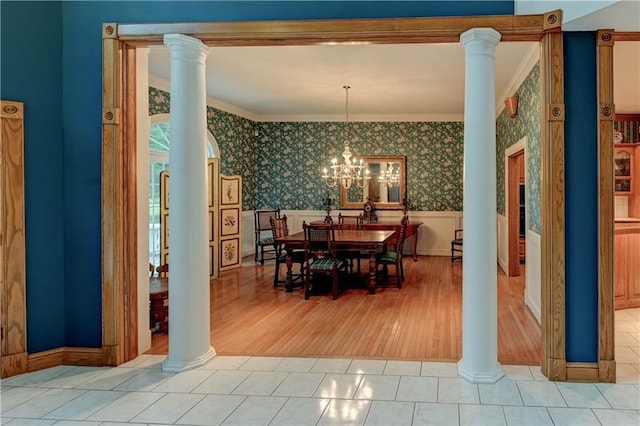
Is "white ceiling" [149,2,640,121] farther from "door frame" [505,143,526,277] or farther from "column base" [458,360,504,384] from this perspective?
"column base" [458,360,504,384]

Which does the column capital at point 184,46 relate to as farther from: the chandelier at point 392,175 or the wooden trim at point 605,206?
the chandelier at point 392,175

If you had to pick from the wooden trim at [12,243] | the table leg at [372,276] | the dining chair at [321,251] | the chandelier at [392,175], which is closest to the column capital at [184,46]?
the wooden trim at [12,243]

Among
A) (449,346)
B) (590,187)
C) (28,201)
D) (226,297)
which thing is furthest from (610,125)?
(226,297)

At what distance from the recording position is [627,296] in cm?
498

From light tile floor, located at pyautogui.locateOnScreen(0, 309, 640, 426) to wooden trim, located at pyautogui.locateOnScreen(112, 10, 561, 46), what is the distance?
2.27 meters

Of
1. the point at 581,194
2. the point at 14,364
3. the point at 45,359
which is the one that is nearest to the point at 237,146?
the point at 45,359

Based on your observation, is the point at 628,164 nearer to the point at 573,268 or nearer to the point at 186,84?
the point at 573,268

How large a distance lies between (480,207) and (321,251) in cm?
280

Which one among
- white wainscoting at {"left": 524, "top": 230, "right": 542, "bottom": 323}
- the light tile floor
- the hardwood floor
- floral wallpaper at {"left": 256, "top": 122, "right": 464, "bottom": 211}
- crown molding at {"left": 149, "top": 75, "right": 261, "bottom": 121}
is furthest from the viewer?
floral wallpaper at {"left": 256, "top": 122, "right": 464, "bottom": 211}

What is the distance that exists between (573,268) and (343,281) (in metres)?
3.68

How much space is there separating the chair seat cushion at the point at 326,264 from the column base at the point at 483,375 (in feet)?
8.46

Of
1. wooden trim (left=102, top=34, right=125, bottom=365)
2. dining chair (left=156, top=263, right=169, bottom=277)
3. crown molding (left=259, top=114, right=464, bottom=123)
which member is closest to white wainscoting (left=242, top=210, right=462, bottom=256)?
crown molding (left=259, top=114, right=464, bottom=123)

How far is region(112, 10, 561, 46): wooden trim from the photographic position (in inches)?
119

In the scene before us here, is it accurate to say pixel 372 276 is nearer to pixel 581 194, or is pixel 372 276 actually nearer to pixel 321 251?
pixel 321 251
